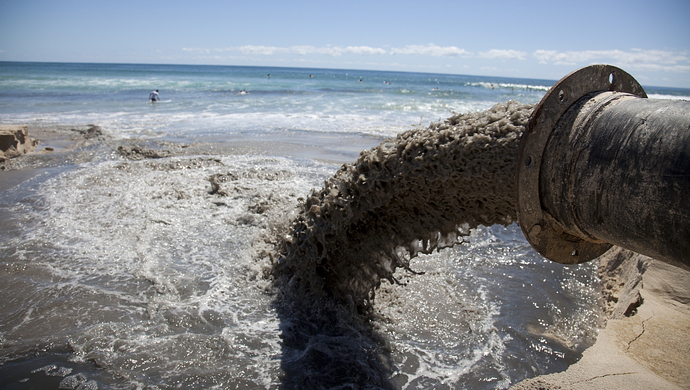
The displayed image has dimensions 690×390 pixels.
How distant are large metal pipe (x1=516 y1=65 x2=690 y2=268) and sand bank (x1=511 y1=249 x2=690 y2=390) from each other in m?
0.94

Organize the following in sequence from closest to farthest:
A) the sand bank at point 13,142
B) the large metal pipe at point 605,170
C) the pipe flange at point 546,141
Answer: the large metal pipe at point 605,170
the pipe flange at point 546,141
the sand bank at point 13,142

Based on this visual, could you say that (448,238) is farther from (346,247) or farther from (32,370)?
(32,370)

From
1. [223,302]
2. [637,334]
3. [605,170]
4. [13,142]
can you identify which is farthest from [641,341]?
[13,142]

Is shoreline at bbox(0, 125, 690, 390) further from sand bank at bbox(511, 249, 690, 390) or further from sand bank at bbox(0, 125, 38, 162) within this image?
sand bank at bbox(0, 125, 38, 162)

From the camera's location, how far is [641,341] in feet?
9.20

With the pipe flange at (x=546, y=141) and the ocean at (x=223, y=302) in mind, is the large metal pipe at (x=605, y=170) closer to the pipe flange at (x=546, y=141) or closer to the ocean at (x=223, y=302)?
the pipe flange at (x=546, y=141)

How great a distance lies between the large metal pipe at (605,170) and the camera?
4.47ft

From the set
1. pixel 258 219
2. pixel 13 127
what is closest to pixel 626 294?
pixel 258 219

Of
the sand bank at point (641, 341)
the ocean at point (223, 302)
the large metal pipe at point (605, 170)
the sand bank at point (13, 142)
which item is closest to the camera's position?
the large metal pipe at point (605, 170)

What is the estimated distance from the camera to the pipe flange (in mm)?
1762

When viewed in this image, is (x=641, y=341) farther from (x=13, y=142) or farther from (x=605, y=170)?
(x=13, y=142)

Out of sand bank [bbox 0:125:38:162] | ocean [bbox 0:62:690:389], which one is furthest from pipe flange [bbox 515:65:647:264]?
sand bank [bbox 0:125:38:162]

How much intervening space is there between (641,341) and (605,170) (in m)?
1.97

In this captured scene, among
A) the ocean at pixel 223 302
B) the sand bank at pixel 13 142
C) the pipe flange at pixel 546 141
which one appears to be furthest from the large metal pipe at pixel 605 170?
the sand bank at pixel 13 142
